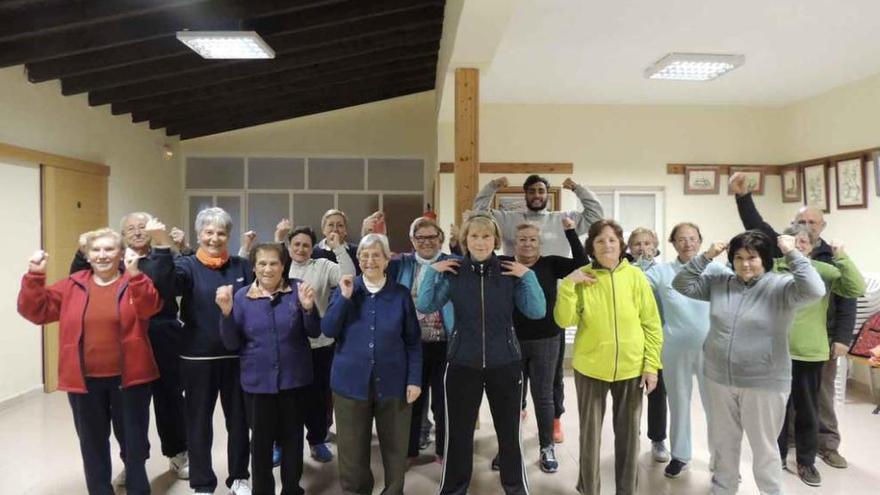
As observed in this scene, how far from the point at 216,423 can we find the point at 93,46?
288cm

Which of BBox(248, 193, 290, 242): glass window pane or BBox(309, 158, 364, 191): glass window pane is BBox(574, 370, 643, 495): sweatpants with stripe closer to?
BBox(309, 158, 364, 191): glass window pane

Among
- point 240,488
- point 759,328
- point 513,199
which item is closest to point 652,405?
point 759,328

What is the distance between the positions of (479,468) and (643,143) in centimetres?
448

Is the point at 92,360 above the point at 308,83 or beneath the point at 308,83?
beneath

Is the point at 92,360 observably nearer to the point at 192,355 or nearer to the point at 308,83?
the point at 192,355

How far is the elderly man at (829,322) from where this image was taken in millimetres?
2729

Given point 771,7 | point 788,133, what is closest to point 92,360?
point 771,7

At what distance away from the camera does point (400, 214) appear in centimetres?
764

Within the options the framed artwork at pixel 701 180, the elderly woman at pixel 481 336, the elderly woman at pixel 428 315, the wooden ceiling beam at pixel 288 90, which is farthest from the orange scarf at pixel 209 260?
the framed artwork at pixel 701 180

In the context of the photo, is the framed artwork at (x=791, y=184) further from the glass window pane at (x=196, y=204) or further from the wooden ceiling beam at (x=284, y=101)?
the glass window pane at (x=196, y=204)

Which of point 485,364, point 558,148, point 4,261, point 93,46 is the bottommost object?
point 485,364

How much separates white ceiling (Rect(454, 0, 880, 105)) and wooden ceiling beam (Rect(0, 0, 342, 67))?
139 cm

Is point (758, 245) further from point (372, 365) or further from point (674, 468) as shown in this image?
point (372, 365)

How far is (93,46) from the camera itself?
12.8ft
